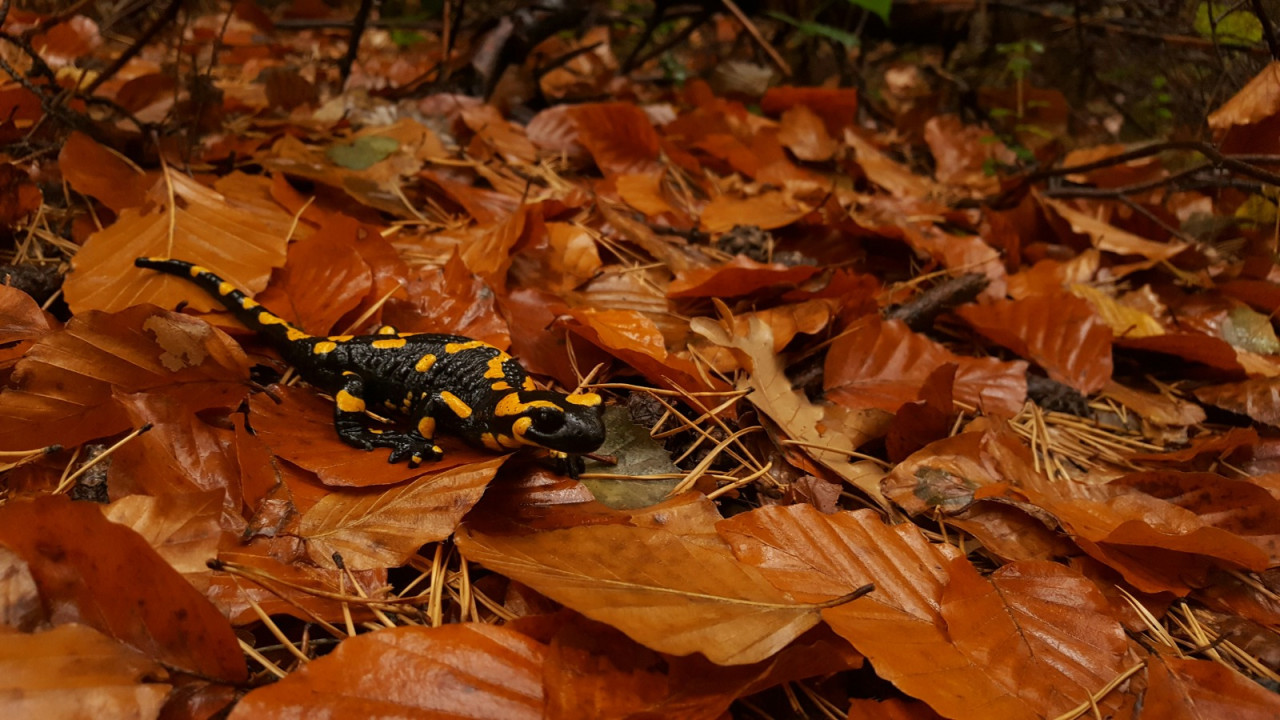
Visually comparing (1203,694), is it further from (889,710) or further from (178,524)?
(178,524)

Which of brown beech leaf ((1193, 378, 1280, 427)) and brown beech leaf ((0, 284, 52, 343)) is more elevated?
brown beech leaf ((0, 284, 52, 343))

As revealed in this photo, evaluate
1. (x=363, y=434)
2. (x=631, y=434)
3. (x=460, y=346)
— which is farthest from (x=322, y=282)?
(x=631, y=434)

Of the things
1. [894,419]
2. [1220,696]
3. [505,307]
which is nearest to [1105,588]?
[1220,696]

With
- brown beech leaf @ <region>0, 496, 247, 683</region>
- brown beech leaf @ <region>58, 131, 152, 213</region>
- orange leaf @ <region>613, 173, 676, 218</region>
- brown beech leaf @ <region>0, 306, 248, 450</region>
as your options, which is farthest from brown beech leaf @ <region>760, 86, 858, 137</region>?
brown beech leaf @ <region>0, 496, 247, 683</region>

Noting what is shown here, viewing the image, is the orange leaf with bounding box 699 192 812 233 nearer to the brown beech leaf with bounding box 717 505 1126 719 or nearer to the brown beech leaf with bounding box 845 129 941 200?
the brown beech leaf with bounding box 845 129 941 200

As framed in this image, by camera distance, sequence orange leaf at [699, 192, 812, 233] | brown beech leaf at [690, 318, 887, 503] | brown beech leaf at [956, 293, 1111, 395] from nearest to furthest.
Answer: brown beech leaf at [690, 318, 887, 503] < brown beech leaf at [956, 293, 1111, 395] < orange leaf at [699, 192, 812, 233]

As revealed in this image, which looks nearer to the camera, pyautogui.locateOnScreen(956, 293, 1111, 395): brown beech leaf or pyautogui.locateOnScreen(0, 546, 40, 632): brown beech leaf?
pyautogui.locateOnScreen(0, 546, 40, 632): brown beech leaf

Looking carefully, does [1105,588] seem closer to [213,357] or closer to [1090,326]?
[1090,326]

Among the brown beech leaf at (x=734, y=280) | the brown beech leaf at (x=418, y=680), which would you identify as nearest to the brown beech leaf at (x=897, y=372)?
the brown beech leaf at (x=734, y=280)
